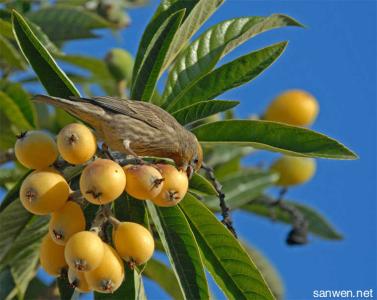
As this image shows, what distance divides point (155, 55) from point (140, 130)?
0.32 m

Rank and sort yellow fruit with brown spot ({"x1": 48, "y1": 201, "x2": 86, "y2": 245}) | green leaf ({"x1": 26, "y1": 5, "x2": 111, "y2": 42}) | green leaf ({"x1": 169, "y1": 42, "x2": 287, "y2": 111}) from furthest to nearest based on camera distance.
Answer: green leaf ({"x1": 26, "y1": 5, "x2": 111, "y2": 42})
green leaf ({"x1": 169, "y1": 42, "x2": 287, "y2": 111})
yellow fruit with brown spot ({"x1": 48, "y1": 201, "x2": 86, "y2": 245})

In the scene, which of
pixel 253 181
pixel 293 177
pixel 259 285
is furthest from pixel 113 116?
pixel 293 177

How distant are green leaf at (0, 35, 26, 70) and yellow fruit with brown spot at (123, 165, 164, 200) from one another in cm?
151

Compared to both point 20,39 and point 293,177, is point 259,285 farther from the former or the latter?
point 293,177

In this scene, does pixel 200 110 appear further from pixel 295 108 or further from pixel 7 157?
pixel 295 108

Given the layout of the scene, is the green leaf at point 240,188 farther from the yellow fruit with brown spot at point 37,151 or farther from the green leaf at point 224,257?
the yellow fruit with brown spot at point 37,151

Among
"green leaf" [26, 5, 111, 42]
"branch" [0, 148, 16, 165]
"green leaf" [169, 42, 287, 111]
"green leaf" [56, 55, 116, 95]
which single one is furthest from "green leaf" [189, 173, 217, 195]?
"green leaf" [56, 55, 116, 95]

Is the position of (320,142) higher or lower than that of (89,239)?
higher

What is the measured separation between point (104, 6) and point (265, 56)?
2191 millimetres

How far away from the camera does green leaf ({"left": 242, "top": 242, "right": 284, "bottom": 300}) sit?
4914 mm

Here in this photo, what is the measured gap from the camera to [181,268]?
2945 mm

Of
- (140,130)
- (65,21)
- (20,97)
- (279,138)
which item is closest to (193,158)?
(140,130)

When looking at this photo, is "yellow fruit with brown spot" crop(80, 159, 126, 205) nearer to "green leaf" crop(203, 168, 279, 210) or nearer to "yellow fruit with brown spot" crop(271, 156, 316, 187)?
"green leaf" crop(203, 168, 279, 210)

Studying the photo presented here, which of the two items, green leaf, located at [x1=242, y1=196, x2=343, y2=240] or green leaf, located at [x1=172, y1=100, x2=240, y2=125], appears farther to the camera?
green leaf, located at [x1=242, y1=196, x2=343, y2=240]
